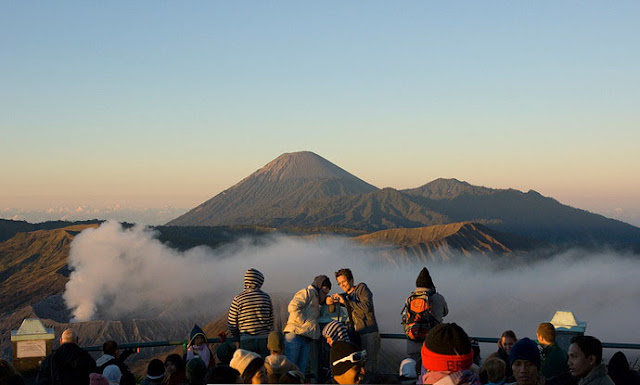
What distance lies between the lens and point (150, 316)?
532 ft

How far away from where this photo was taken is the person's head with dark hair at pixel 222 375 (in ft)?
18.8

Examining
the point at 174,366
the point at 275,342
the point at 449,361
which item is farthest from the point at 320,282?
the point at 449,361

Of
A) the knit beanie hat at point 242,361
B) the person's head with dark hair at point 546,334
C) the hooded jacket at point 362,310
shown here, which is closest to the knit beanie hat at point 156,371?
the knit beanie hat at point 242,361

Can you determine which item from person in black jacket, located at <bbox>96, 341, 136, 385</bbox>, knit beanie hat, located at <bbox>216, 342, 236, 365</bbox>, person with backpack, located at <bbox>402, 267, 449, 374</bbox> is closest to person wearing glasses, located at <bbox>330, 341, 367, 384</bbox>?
person in black jacket, located at <bbox>96, 341, 136, 385</bbox>

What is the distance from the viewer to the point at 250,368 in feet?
20.1

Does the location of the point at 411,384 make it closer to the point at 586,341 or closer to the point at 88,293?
the point at 586,341

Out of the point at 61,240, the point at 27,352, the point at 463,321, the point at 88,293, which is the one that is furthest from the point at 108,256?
the point at 27,352

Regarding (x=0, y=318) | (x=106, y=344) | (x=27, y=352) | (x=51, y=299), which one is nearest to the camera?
(x=106, y=344)

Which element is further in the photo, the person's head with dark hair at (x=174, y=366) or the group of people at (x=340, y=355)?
the person's head with dark hair at (x=174, y=366)

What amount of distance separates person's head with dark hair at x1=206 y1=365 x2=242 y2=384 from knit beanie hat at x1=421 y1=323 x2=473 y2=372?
1.64 m

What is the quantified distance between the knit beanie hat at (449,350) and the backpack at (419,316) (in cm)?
421

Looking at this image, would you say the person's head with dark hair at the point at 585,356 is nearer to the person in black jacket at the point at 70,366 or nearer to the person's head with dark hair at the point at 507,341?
the person's head with dark hair at the point at 507,341

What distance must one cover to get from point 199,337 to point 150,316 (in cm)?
15960

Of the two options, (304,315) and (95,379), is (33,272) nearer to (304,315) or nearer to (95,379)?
(304,315)
